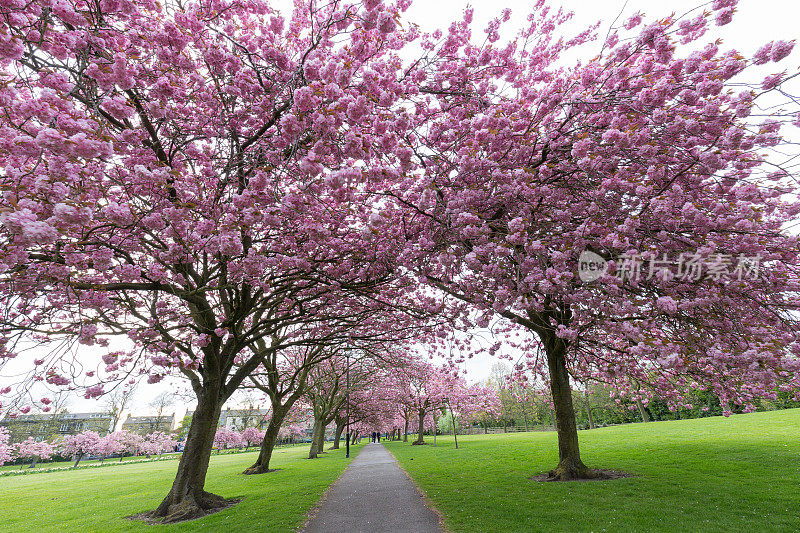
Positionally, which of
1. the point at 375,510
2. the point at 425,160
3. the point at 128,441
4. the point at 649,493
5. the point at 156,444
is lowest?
the point at 156,444

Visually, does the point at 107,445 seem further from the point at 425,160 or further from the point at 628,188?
the point at 628,188

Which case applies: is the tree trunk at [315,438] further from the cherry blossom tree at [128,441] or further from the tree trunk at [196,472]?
the cherry blossom tree at [128,441]

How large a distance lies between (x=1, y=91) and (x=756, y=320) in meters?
10.7

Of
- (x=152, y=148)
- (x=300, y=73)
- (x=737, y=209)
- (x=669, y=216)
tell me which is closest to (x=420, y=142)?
(x=300, y=73)

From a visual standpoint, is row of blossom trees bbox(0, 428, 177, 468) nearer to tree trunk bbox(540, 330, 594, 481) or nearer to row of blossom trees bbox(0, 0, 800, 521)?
row of blossom trees bbox(0, 0, 800, 521)

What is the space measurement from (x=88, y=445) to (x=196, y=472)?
183 ft

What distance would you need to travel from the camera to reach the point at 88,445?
4756 cm

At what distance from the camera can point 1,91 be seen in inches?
141

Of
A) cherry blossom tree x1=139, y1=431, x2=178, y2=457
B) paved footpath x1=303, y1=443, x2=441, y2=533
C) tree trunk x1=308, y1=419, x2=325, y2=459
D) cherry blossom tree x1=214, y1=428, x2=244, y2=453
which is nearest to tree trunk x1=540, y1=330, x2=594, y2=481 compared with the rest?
paved footpath x1=303, y1=443, x2=441, y2=533

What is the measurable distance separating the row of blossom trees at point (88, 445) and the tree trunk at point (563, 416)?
57125mm

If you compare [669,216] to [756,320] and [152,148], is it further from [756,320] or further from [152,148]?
[152,148]

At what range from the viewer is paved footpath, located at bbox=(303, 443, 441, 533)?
7.25 m

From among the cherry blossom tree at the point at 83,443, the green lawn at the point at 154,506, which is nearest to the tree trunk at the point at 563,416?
the green lawn at the point at 154,506

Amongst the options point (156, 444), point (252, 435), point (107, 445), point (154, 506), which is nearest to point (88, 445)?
point (107, 445)
